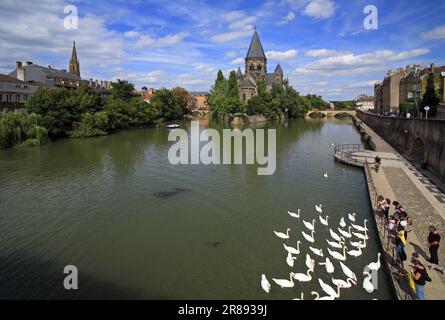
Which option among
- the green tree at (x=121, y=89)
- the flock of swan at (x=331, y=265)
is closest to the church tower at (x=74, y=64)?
the green tree at (x=121, y=89)

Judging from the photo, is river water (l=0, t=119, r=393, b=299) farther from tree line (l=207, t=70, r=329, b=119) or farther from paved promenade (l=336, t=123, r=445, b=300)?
tree line (l=207, t=70, r=329, b=119)

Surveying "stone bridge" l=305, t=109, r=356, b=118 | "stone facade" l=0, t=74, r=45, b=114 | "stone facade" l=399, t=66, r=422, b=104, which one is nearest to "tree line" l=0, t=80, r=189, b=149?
"stone facade" l=0, t=74, r=45, b=114

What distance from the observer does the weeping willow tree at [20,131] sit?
145 feet

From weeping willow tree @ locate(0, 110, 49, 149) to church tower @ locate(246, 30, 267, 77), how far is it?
99.3m

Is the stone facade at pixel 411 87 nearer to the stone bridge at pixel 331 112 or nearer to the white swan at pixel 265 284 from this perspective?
the stone bridge at pixel 331 112

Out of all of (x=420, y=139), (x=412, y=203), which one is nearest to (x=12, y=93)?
(x=420, y=139)

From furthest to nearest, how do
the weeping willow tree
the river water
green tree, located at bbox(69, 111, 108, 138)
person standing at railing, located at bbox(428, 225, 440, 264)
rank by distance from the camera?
green tree, located at bbox(69, 111, 108, 138) < the weeping willow tree < the river water < person standing at railing, located at bbox(428, 225, 440, 264)

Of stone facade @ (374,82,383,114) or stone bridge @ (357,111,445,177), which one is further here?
stone facade @ (374,82,383,114)

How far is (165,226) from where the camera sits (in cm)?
1827

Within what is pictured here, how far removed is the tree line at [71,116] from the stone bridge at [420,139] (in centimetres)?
4632

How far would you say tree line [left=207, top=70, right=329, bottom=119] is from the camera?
99500 mm

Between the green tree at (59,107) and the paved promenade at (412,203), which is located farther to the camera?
the green tree at (59,107)
